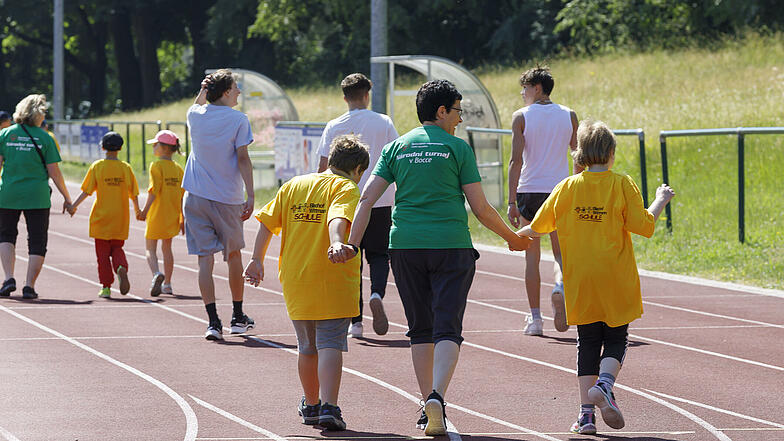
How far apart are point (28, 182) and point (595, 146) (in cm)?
673

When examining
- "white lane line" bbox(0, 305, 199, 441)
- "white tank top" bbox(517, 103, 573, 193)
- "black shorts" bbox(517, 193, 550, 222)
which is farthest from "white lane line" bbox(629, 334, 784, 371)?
"white lane line" bbox(0, 305, 199, 441)

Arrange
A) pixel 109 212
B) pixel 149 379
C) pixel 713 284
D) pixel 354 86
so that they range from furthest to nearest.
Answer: pixel 713 284
pixel 109 212
pixel 354 86
pixel 149 379

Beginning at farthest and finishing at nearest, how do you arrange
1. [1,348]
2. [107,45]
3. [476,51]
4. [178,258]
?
[107,45], [476,51], [178,258], [1,348]

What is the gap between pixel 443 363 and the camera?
6168mm

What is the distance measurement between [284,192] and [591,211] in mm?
1577

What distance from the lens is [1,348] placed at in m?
8.84

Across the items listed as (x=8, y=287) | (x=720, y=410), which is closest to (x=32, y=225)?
(x=8, y=287)

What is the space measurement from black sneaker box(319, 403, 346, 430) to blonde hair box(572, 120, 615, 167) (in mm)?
1789

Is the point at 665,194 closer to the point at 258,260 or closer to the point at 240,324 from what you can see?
the point at 258,260

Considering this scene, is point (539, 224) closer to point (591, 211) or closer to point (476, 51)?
point (591, 211)

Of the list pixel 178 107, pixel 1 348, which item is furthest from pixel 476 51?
pixel 1 348

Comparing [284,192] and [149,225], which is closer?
[284,192]

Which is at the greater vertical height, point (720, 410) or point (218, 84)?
point (218, 84)

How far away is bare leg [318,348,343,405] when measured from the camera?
633 cm
